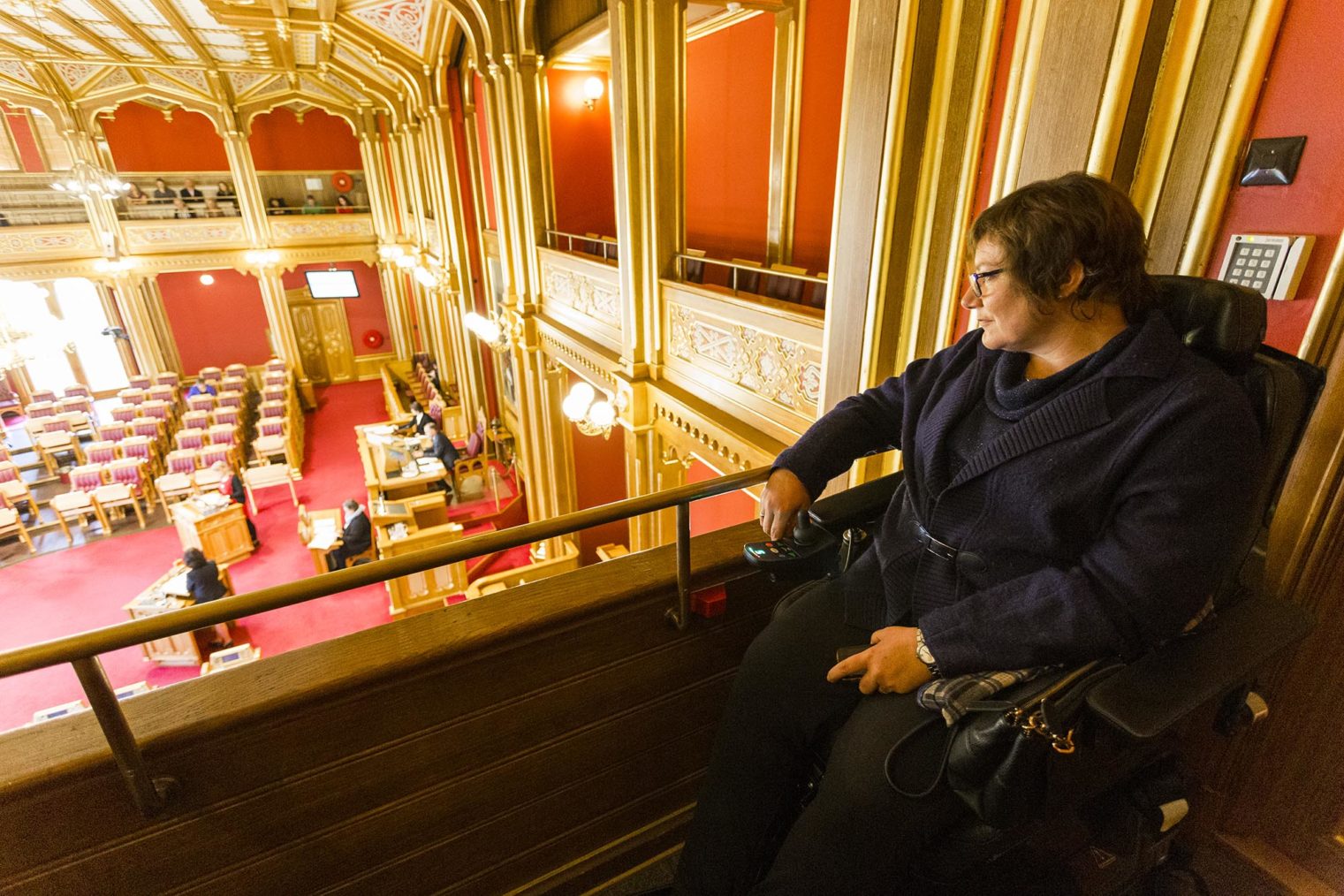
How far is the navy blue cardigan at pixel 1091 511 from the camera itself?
3.26ft

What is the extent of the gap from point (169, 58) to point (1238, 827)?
17.2 metres

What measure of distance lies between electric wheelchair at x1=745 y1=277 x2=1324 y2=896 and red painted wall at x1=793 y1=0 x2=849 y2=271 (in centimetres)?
329

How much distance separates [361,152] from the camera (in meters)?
16.5

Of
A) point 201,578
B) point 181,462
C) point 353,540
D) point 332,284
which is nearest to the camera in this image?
point 201,578

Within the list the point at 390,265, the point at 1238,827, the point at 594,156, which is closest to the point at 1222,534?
the point at 1238,827

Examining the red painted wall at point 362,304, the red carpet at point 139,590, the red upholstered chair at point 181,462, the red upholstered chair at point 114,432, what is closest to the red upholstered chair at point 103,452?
the red upholstered chair at point 114,432

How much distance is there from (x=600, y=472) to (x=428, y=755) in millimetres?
6466

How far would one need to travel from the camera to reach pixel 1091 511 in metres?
1.09

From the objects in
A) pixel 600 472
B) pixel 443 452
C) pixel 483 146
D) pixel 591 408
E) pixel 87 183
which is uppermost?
pixel 483 146

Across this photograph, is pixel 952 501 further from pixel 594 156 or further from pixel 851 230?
pixel 594 156

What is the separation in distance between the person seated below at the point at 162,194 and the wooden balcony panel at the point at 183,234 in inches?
37.5

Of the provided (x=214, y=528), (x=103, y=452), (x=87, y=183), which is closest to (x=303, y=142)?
(x=87, y=183)

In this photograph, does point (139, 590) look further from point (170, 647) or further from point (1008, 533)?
point (1008, 533)

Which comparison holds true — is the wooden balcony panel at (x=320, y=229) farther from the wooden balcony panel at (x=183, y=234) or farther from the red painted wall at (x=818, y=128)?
the red painted wall at (x=818, y=128)
